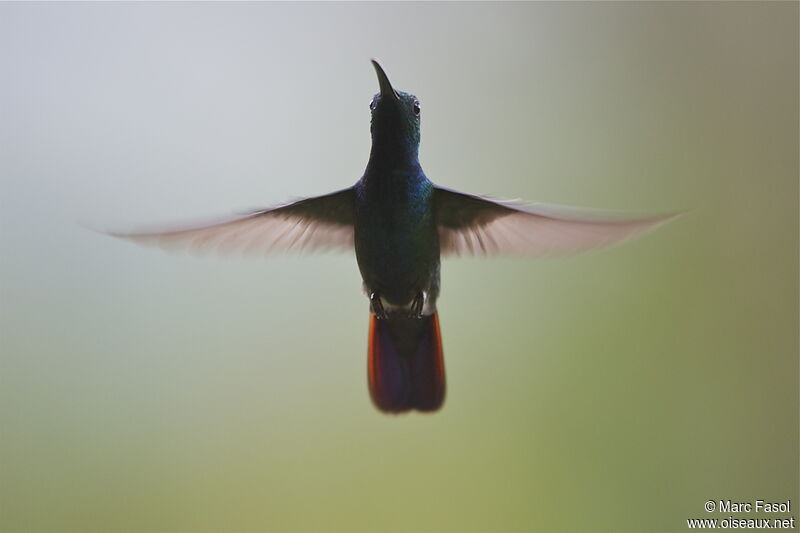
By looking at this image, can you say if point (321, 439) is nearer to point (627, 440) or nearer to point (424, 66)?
point (627, 440)

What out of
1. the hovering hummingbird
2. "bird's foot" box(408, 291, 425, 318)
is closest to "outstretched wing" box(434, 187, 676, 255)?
the hovering hummingbird

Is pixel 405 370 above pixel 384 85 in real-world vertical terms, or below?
below

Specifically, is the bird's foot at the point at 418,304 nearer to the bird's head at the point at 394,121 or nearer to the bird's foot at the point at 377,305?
the bird's foot at the point at 377,305

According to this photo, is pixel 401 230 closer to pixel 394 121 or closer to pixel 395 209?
pixel 395 209

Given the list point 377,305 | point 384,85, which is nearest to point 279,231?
point 377,305

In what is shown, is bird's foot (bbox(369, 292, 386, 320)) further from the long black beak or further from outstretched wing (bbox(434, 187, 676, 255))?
the long black beak

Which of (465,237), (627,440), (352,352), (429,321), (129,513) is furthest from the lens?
(352,352)

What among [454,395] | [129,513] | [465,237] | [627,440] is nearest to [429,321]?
[465,237]
